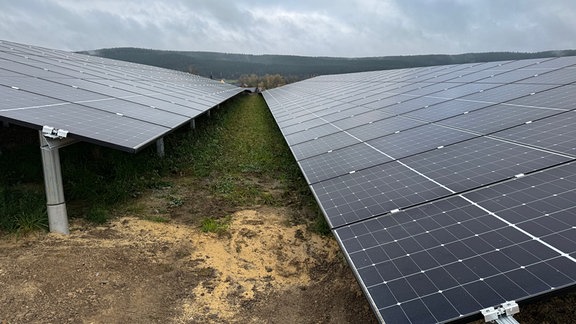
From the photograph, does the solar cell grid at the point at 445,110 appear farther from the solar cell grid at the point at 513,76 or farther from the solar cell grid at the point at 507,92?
the solar cell grid at the point at 513,76

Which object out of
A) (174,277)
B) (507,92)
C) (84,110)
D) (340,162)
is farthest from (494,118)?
(84,110)

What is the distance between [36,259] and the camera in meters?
7.82

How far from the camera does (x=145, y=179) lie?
43.6 ft

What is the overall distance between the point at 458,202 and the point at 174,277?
5.50 metres

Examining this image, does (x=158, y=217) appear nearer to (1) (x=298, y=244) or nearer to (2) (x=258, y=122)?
(1) (x=298, y=244)

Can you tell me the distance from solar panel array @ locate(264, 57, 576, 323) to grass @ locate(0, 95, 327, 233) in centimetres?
205

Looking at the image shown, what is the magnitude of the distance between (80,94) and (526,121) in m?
14.0

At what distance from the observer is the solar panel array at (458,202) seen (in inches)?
177

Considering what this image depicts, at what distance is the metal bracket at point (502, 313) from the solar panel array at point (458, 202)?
0.40 ft

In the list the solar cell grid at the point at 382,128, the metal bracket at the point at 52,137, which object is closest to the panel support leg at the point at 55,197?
the metal bracket at the point at 52,137

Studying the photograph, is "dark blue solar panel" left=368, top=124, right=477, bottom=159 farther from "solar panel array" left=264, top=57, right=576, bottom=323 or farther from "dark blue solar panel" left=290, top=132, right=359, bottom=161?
"dark blue solar panel" left=290, top=132, right=359, bottom=161

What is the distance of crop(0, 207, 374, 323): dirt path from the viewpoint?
672 centimetres

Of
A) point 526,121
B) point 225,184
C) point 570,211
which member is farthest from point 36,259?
point 526,121

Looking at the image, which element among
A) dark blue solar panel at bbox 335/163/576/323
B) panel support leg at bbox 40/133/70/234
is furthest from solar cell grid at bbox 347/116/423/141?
panel support leg at bbox 40/133/70/234
